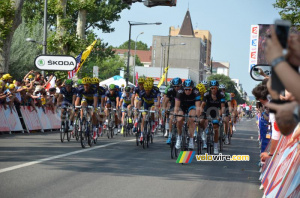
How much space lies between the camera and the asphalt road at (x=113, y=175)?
320 inches

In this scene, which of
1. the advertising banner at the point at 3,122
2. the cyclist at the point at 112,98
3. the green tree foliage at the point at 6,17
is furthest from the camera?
the green tree foliage at the point at 6,17

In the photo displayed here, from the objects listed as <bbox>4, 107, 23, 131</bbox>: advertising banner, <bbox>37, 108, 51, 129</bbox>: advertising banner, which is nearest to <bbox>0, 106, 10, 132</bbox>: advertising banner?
<bbox>4, 107, 23, 131</bbox>: advertising banner

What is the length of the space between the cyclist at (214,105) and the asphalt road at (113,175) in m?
1.38

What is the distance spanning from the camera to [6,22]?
949 inches

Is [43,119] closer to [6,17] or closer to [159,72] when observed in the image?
[6,17]

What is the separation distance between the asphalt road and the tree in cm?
1031

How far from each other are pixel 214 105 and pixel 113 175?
6159 mm

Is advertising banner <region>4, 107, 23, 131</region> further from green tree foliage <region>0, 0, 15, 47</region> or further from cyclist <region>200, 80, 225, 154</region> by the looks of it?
cyclist <region>200, 80, 225, 154</region>

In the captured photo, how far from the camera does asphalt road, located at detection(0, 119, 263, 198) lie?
8133mm

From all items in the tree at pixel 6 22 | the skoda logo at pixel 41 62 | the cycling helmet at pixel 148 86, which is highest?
the tree at pixel 6 22

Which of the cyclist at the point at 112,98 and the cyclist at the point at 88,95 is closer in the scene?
the cyclist at the point at 88,95

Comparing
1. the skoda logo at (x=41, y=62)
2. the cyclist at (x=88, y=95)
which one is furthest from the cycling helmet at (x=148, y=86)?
the skoda logo at (x=41, y=62)

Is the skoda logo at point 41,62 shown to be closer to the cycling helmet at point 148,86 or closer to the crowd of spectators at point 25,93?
the crowd of spectators at point 25,93

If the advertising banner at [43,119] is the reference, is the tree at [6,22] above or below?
above
